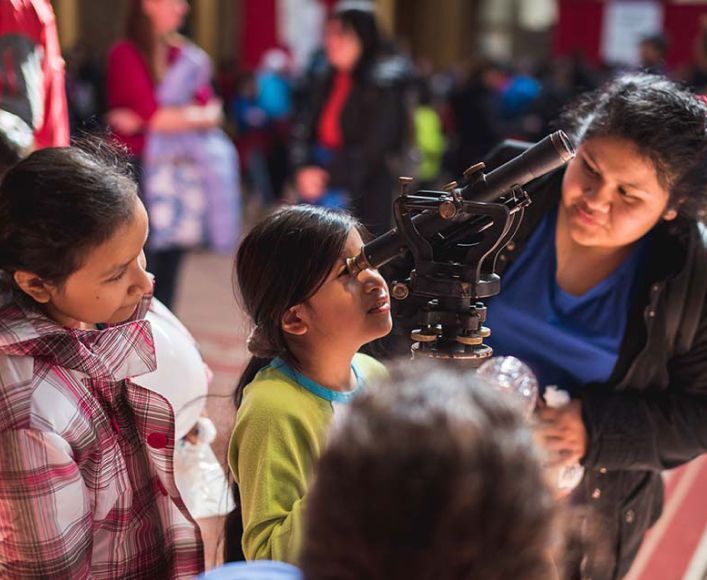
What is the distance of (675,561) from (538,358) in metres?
1.20

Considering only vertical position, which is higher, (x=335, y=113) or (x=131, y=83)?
(x=131, y=83)

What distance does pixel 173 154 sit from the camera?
373 centimetres

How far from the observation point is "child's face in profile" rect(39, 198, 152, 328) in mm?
1362

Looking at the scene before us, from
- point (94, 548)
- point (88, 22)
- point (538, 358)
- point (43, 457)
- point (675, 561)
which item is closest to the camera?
point (43, 457)

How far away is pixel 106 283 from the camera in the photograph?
1.38m

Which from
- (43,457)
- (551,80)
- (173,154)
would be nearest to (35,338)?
(43,457)

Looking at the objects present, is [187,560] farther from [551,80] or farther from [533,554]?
[551,80]

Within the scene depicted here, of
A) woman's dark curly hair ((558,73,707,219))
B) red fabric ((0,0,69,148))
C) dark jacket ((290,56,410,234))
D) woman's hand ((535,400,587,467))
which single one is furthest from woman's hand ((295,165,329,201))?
woman's hand ((535,400,587,467))

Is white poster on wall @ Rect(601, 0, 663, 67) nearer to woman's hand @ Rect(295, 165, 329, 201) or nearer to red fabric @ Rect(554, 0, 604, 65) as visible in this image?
red fabric @ Rect(554, 0, 604, 65)

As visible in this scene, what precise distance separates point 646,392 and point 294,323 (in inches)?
31.1

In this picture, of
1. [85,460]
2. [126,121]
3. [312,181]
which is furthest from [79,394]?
[312,181]

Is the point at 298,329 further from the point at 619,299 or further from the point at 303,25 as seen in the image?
the point at 303,25

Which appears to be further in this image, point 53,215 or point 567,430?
point 567,430

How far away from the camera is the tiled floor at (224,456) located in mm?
1694
